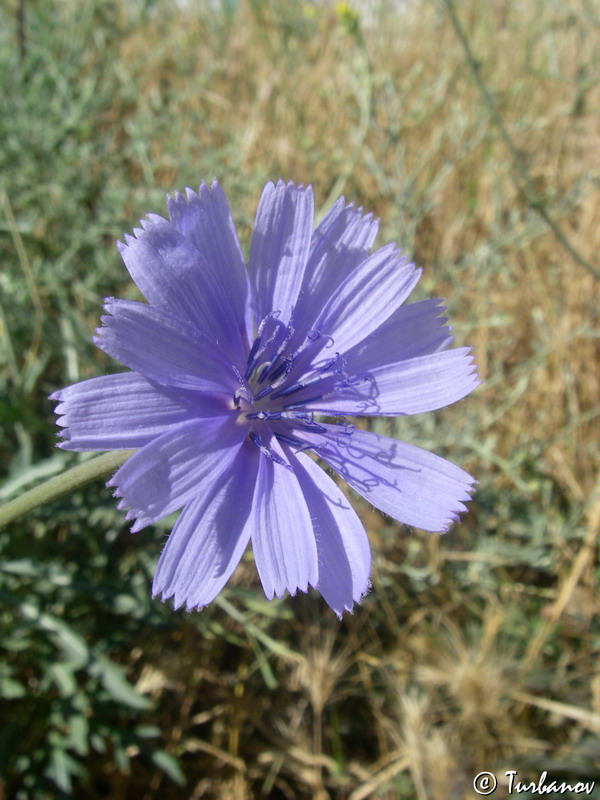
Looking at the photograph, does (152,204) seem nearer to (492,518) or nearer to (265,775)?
(492,518)

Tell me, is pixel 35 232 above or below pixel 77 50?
below

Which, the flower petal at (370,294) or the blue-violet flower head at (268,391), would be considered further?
the flower petal at (370,294)

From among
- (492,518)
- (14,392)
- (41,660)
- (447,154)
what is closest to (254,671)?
(41,660)

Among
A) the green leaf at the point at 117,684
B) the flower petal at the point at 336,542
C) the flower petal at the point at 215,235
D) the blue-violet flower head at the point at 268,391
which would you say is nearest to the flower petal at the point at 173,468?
the blue-violet flower head at the point at 268,391

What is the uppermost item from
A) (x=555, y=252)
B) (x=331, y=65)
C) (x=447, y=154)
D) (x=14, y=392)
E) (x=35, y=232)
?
(x=331, y=65)

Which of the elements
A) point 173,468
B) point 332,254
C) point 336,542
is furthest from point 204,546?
point 332,254

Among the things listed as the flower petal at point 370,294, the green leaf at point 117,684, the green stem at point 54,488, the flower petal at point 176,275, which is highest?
the flower petal at point 176,275

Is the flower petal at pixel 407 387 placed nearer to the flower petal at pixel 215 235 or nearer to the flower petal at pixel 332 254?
the flower petal at pixel 332 254
